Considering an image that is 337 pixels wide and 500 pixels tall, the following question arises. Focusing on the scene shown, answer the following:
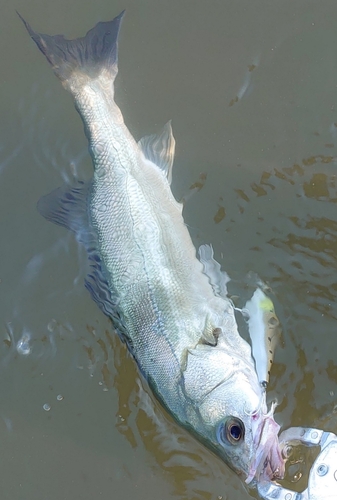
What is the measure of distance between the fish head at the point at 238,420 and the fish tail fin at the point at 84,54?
71.5 inches

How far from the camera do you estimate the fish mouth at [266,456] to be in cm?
218

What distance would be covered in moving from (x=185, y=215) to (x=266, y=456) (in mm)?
1613

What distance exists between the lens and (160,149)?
3.02m

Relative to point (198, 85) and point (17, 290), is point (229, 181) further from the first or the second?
point (17, 290)

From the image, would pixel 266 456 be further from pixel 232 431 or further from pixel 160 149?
pixel 160 149

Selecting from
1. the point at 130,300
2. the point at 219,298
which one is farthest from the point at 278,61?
the point at 130,300

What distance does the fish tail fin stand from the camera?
2984 millimetres

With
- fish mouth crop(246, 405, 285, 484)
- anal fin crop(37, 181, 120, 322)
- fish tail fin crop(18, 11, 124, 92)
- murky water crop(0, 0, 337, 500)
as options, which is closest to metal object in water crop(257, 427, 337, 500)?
murky water crop(0, 0, 337, 500)

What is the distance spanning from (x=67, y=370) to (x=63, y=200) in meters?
1.15

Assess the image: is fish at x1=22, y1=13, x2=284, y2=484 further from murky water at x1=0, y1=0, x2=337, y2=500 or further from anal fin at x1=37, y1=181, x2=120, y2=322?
murky water at x1=0, y1=0, x2=337, y2=500

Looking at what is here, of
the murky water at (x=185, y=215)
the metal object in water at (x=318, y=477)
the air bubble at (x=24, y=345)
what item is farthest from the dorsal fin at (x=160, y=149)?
the metal object in water at (x=318, y=477)

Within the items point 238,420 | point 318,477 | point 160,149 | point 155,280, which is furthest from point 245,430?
point 160,149

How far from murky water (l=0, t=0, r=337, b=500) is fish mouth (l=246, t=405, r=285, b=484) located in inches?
29.8

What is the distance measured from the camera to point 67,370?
10.7 ft
